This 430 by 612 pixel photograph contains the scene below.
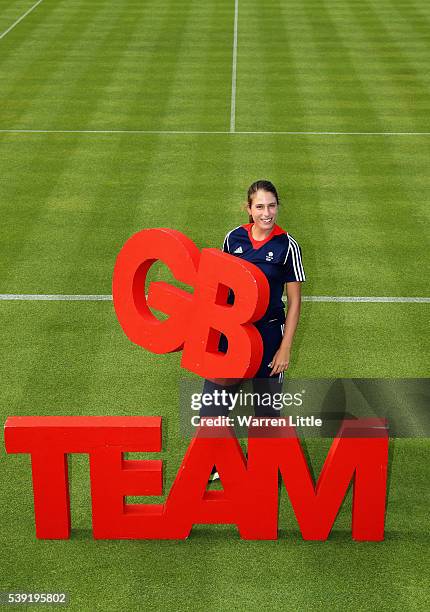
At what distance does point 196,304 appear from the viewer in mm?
6578

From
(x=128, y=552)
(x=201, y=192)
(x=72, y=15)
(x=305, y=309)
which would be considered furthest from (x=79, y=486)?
(x=72, y=15)

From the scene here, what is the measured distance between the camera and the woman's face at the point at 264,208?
6738 mm

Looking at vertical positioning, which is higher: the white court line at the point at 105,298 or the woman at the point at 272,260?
the woman at the point at 272,260

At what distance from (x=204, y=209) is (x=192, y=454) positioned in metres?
7.88

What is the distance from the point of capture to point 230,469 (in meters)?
6.73

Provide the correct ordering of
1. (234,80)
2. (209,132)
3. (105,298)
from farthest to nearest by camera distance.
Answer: (234,80) < (209,132) < (105,298)

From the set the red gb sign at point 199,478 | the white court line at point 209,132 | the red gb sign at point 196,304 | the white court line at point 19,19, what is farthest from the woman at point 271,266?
the white court line at point 19,19

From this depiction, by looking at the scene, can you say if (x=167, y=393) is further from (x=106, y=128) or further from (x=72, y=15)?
(x=72, y=15)

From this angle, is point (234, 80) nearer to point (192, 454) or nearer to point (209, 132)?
point (209, 132)

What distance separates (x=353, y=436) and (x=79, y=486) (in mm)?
2327
